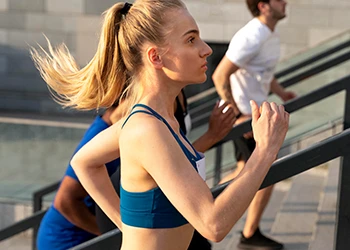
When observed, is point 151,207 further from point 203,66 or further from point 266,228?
point 266,228

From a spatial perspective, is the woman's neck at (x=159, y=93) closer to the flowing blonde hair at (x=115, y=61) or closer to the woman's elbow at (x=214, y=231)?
the flowing blonde hair at (x=115, y=61)

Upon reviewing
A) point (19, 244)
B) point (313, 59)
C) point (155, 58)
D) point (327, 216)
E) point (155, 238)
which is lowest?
point (19, 244)

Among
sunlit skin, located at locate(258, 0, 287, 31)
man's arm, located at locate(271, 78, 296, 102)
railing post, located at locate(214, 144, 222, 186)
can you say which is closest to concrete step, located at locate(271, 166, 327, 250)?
railing post, located at locate(214, 144, 222, 186)

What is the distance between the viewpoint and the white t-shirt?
3818 millimetres

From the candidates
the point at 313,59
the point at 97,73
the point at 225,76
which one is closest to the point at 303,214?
the point at 225,76

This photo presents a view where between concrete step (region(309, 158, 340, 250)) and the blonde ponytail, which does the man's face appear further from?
the blonde ponytail

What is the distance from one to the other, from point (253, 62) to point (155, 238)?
2.47 metres

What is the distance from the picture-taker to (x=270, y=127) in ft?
5.01

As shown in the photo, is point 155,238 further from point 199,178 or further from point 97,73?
point 97,73

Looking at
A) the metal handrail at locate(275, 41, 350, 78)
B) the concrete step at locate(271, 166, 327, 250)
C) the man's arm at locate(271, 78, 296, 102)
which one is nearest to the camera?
the concrete step at locate(271, 166, 327, 250)

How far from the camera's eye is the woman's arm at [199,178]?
1481 millimetres

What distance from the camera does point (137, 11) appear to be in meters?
1.78

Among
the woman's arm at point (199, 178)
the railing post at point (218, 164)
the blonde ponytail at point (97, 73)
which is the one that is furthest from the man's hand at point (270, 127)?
the railing post at point (218, 164)

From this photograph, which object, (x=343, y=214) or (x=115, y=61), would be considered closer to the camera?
(x=115, y=61)
